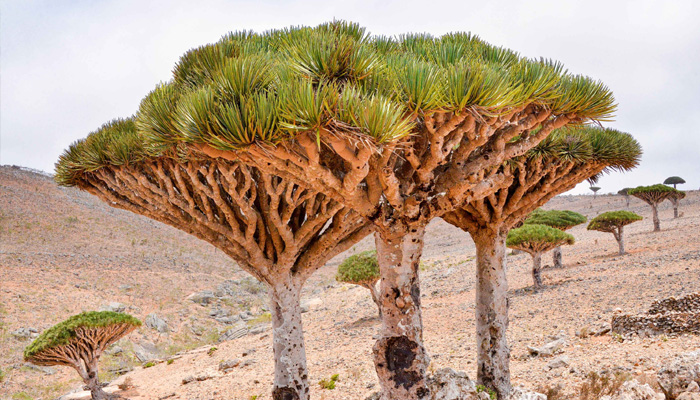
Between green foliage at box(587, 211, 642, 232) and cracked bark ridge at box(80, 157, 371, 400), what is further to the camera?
green foliage at box(587, 211, 642, 232)

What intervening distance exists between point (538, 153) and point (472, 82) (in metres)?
3.08

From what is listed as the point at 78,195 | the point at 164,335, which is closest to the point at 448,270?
the point at 164,335

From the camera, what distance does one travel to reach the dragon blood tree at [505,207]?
674cm

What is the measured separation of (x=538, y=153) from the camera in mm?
6812

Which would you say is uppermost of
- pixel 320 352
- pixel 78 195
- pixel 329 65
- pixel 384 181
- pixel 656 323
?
pixel 78 195

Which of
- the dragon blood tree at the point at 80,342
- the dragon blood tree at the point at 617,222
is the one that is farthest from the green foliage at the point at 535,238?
the dragon blood tree at the point at 80,342

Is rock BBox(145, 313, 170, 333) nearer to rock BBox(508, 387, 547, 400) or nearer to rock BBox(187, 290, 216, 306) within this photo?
rock BBox(187, 290, 216, 306)

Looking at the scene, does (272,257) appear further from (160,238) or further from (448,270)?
(160,238)

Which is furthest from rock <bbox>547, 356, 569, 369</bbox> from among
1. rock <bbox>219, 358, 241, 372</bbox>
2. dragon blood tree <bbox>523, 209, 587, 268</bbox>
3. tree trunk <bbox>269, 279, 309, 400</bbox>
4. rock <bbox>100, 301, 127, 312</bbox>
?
rock <bbox>100, 301, 127, 312</bbox>

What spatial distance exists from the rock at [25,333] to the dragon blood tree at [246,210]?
12.8 metres

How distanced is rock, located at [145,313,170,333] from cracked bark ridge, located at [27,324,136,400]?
7.74 m

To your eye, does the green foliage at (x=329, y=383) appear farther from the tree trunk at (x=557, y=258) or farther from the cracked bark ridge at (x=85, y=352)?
the tree trunk at (x=557, y=258)

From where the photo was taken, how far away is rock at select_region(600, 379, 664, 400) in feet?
18.4

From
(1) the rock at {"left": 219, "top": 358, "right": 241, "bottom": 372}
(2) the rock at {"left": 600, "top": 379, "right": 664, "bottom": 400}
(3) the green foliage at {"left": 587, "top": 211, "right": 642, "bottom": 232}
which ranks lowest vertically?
(1) the rock at {"left": 219, "top": 358, "right": 241, "bottom": 372}
